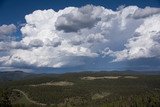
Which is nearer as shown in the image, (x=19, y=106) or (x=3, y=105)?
(x=3, y=105)

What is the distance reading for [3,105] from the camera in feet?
597

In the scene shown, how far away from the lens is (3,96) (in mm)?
195750

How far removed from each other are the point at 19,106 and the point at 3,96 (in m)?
10.8

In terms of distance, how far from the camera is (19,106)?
652 ft

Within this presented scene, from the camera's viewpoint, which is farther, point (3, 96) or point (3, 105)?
point (3, 96)

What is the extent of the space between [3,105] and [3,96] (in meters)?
14.5

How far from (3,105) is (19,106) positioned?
18097 mm
